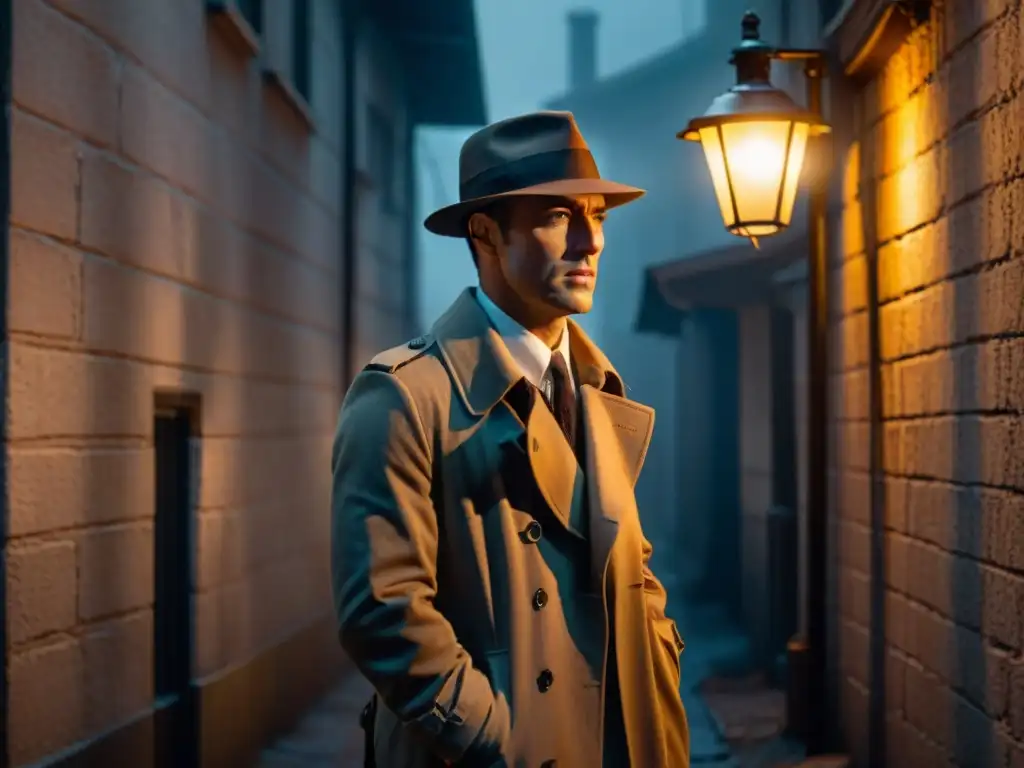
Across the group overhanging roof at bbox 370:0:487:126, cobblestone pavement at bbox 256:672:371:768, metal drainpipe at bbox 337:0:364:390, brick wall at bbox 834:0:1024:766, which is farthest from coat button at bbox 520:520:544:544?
overhanging roof at bbox 370:0:487:126

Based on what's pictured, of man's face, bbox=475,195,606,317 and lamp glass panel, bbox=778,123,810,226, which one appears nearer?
man's face, bbox=475,195,606,317

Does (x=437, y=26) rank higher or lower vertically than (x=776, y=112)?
higher

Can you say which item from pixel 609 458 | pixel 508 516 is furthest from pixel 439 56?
pixel 508 516

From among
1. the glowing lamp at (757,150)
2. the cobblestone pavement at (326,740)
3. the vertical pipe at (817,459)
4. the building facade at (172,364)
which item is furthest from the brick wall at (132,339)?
the vertical pipe at (817,459)

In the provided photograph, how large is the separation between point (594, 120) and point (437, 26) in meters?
14.2

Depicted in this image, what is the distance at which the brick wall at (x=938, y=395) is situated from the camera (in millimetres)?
3793

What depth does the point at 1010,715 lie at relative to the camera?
12.3ft

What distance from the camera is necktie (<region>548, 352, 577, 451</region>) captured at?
9.71 feet

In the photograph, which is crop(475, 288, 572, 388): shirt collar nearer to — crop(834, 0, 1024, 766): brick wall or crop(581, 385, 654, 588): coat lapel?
crop(581, 385, 654, 588): coat lapel

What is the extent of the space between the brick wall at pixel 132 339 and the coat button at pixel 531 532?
1.87 m

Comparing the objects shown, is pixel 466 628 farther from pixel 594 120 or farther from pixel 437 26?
pixel 594 120

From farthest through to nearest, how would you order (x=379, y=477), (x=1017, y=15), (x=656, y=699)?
(x=1017, y=15) < (x=656, y=699) < (x=379, y=477)

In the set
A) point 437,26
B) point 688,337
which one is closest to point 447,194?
point 688,337

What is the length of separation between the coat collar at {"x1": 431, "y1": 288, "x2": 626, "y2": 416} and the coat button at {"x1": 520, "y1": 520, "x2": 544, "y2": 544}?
0.86 ft
